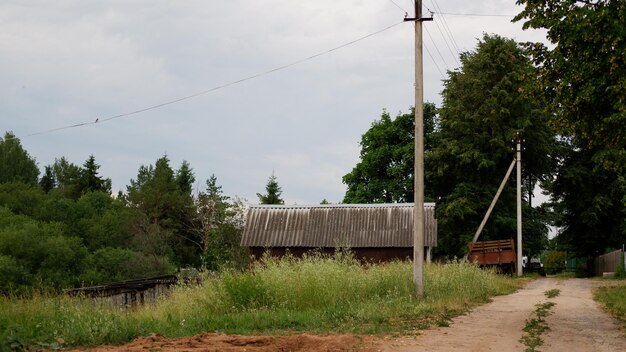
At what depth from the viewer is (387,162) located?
6106cm

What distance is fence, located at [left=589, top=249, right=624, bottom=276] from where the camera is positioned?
4262cm

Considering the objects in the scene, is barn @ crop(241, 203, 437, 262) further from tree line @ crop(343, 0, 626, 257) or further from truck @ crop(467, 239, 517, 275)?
tree line @ crop(343, 0, 626, 257)

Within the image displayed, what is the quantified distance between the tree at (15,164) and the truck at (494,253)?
63241 mm

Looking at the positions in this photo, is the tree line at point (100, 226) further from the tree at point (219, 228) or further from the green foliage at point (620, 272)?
the green foliage at point (620, 272)

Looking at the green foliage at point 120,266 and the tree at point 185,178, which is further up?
the tree at point 185,178

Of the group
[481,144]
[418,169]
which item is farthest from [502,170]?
[418,169]

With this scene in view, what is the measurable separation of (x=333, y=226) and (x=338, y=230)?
0.43 m

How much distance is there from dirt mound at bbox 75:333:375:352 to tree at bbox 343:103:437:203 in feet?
158

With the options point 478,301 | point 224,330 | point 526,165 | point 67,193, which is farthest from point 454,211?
point 67,193

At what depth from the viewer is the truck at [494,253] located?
39062mm

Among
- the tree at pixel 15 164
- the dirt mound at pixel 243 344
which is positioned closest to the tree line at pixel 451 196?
the dirt mound at pixel 243 344

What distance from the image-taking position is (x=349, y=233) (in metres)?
40.6

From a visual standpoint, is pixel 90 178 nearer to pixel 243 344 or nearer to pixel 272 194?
pixel 272 194

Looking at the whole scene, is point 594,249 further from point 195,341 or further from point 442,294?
point 195,341
